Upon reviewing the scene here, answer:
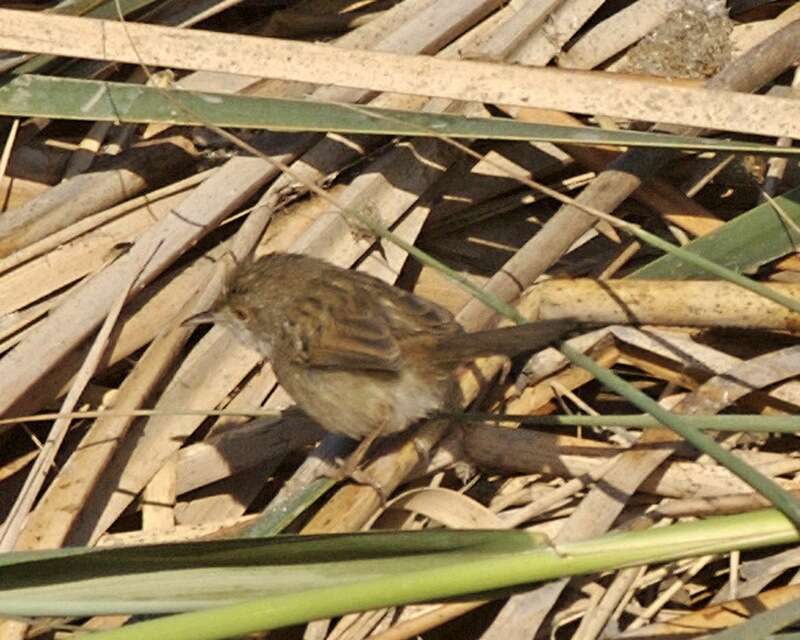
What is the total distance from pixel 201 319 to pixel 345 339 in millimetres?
377

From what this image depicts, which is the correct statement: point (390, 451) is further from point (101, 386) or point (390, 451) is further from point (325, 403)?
point (101, 386)

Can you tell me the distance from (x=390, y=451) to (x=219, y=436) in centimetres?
45

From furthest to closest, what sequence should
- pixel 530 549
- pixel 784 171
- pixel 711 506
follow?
pixel 784 171 < pixel 711 506 < pixel 530 549

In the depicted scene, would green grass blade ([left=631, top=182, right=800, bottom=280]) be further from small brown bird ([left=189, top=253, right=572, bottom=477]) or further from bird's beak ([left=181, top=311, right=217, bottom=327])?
bird's beak ([left=181, top=311, right=217, bottom=327])

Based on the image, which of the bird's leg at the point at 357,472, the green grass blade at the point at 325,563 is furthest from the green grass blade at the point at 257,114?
the green grass blade at the point at 325,563

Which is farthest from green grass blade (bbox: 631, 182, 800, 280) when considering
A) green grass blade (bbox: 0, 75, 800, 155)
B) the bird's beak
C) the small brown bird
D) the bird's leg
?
the bird's beak

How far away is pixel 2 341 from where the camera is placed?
4.13 metres

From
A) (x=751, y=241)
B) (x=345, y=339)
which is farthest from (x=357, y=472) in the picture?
(x=751, y=241)

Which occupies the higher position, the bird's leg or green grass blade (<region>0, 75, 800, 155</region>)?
green grass blade (<region>0, 75, 800, 155</region>)

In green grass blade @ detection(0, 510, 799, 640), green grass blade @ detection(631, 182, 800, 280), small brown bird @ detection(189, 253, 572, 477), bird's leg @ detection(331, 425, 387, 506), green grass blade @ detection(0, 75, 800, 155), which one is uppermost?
green grass blade @ detection(0, 75, 800, 155)

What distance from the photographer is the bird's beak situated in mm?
4059

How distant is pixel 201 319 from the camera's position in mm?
4059

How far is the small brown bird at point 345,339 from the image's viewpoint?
397cm

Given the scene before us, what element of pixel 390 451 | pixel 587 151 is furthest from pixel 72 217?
pixel 587 151
